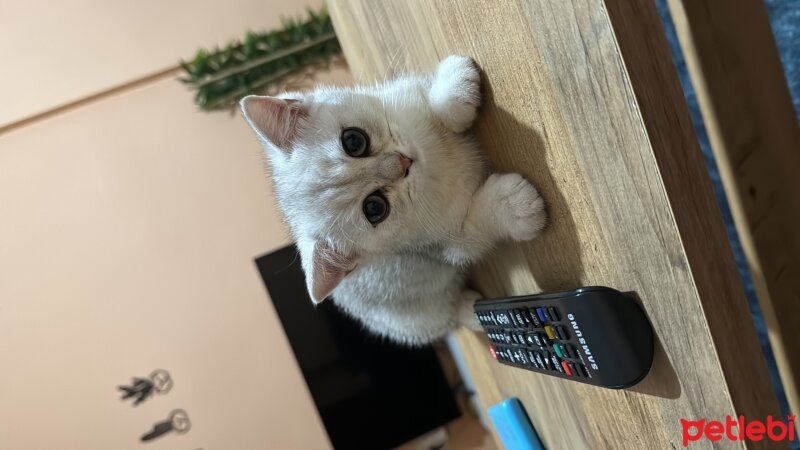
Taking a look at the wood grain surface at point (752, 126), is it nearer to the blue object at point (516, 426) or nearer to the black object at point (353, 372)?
the blue object at point (516, 426)

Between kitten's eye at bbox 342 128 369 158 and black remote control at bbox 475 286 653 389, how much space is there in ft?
0.92

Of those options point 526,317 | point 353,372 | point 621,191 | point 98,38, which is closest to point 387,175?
point 526,317

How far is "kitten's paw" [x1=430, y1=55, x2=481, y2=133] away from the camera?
631mm

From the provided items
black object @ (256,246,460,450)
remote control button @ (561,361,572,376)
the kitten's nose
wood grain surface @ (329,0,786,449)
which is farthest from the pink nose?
black object @ (256,246,460,450)

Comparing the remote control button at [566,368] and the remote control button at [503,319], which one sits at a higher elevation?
the remote control button at [503,319]

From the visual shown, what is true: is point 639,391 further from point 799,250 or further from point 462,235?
point 462,235

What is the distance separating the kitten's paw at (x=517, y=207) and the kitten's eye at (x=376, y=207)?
17cm

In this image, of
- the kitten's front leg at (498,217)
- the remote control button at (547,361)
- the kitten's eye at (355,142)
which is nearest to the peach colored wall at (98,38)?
the kitten's eye at (355,142)

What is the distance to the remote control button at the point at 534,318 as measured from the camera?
22.9 inches

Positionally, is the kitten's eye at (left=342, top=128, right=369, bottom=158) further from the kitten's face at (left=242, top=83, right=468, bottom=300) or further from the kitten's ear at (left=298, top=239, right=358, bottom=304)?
the kitten's ear at (left=298, top=239, right=358, bottom=304)

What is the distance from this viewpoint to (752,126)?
1.45 ft

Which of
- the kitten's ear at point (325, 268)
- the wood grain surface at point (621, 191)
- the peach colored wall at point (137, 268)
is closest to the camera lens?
the wood grain surface at point (621, 191)

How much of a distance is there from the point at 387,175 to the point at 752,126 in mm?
425

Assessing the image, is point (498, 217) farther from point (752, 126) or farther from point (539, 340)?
point (752, 126)
